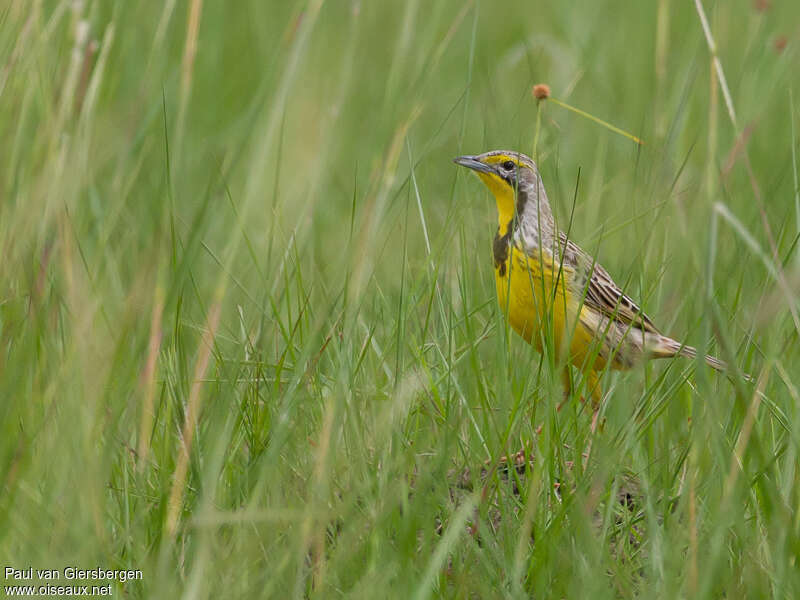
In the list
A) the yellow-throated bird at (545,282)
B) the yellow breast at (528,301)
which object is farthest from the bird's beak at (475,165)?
the yellow breast at (528,301)

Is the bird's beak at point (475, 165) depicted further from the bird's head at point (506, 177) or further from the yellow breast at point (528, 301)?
the yellow breast at point (528, 301)

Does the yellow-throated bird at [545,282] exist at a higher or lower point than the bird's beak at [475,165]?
lower

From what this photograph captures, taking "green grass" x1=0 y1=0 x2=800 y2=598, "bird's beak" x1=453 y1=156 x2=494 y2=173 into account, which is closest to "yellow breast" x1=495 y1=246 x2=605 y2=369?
"green grass" x1=0 y1=0 x2=800 y2=598

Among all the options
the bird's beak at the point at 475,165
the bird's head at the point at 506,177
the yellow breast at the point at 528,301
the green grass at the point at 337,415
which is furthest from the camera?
the bird's head at the point at 506,177

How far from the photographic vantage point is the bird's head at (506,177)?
4336 mm

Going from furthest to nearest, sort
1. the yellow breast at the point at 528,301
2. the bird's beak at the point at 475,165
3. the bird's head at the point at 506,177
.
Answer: the bird's head at the point at 506,177
the bird's beak at the point at 475,165
the yellow breast at the point at 528,301

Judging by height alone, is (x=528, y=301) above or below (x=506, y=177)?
below

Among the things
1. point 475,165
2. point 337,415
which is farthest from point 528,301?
point 337,415

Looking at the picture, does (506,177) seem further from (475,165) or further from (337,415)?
(337,415)

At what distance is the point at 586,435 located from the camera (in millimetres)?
2953

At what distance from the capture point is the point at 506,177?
446 cm

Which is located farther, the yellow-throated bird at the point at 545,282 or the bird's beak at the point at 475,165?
the bird's beak at the point at 475,165

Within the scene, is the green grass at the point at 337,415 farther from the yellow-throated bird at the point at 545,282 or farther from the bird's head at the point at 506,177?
the bird's head at the point at 506,177

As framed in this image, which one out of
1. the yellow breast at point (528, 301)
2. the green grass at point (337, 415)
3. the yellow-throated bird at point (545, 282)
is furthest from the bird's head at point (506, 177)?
the green grass at point (337, 415)
